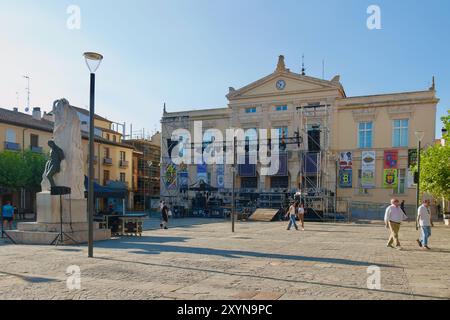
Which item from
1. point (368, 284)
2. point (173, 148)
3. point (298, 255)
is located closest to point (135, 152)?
point (173, 148)

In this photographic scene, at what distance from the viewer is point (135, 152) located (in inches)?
2148

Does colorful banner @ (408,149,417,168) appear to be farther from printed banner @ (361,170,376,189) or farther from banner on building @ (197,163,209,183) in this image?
banner on building @ (197,163,209,183)

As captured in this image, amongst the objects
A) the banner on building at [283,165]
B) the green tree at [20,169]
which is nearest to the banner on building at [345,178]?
the banner on building at [283,165]

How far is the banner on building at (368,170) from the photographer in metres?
38.7

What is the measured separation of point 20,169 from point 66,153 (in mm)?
16563

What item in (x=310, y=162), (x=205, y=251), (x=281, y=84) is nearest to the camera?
(x=205, y=251)

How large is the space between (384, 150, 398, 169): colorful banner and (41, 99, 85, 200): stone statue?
103 ft

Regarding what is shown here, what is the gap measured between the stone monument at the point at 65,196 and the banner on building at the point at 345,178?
96.6ft

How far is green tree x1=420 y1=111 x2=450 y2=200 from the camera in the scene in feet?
69.5

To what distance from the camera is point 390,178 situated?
38.0m

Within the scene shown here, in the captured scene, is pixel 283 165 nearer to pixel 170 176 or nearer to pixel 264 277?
pixel 170 176

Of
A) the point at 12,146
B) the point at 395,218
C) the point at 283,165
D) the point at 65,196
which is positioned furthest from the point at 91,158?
the point at 283,165
